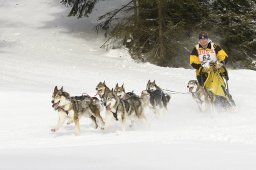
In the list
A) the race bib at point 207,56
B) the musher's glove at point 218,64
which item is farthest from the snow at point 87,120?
the race bib at point 207,56

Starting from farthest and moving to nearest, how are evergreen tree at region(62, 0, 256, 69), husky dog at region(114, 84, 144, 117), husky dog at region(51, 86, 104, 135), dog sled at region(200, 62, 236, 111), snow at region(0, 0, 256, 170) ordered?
1. evergreen tree at region(62, 0, 256, 69)
2. dog sled at region(200, 62, 236, 111)
3. husky dog at region(114, 84, 144, 117)
4. husky dog at region(51, 86, 104, 135)
5. snow at region(0, 0, 256, 170)

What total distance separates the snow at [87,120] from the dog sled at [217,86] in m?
0.29

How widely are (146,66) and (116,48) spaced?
3.23 metres

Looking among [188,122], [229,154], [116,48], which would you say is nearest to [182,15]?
[116,48]

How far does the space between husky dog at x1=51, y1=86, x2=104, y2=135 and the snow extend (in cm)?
29

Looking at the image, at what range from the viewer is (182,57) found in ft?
72.4

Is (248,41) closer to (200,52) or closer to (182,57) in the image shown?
(182,57)

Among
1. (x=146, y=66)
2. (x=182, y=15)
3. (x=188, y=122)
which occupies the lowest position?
(x=188, y=122)

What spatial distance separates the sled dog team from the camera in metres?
9.41

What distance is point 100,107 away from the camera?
392 inches

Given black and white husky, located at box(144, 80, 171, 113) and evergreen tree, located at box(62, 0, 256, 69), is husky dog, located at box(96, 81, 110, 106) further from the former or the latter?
evergreen tree, located at box(62, 0, 256, 69)

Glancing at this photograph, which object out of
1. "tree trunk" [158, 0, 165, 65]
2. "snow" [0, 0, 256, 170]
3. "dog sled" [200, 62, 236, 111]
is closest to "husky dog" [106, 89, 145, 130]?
"snow" [0, 0, 256, 170]

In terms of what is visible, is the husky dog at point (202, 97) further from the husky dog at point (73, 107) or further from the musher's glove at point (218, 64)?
the husky dog at point (73, 107)

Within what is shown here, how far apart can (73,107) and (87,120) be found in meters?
1.74
